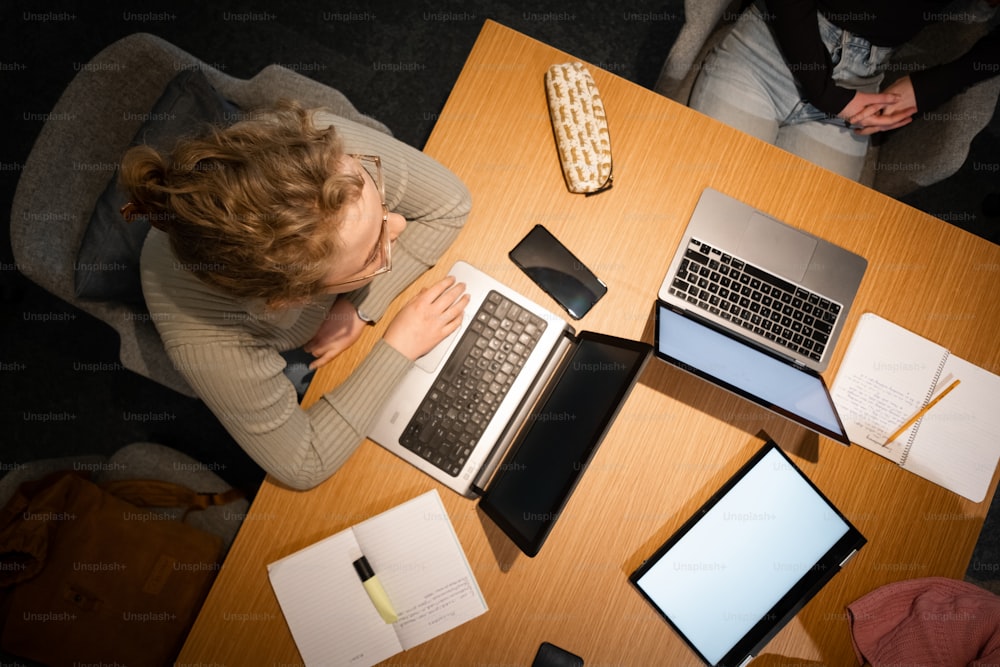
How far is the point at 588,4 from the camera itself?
201 centimetres

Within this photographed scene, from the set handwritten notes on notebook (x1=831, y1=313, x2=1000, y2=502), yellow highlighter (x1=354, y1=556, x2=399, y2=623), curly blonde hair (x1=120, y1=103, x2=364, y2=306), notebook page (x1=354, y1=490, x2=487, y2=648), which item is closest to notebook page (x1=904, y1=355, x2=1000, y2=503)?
handwritten notes on notebook (x1=831, y1=313, x2=1000, y2=502)

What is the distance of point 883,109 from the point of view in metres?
1.39

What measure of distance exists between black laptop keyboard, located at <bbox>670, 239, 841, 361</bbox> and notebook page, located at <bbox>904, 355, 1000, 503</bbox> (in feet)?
0.90

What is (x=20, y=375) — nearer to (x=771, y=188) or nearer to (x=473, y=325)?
(x=473, y=325)

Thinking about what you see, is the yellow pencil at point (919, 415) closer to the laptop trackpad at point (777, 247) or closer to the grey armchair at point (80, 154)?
the laptop trackpad at point (777, 247)

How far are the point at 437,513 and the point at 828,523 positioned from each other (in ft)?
2.32

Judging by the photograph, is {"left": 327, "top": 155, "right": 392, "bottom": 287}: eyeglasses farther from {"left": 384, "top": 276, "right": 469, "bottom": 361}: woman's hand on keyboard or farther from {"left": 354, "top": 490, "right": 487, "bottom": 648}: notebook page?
{"left": 354, "top": 490, "right": 487, "bottom": 648}: notebook page

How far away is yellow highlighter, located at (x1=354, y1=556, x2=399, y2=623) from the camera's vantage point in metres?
1.08

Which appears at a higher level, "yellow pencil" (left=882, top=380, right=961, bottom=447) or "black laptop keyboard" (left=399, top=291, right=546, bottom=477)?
"yellow pencil" (left=882, top=380, right=961, bottom=447)

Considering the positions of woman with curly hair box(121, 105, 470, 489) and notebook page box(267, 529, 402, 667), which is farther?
notebook page box(267, 529, 402, 667)

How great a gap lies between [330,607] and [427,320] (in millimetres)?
571

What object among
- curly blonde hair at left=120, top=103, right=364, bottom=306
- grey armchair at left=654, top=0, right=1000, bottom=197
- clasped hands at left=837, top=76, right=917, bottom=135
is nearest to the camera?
curly blonde hair at left=120, top=103, right=364, bottom=306

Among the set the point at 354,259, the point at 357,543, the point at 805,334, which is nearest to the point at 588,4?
the point at 805,334

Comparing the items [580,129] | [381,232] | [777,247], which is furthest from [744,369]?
[381,232]
